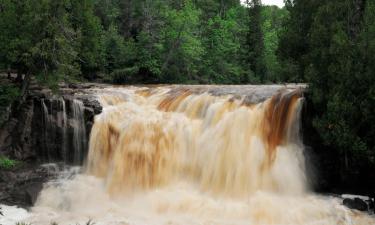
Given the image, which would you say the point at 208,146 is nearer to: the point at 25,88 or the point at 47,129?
the point at 47,129

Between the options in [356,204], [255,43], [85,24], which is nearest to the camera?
[356,204]

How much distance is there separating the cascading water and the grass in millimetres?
2047

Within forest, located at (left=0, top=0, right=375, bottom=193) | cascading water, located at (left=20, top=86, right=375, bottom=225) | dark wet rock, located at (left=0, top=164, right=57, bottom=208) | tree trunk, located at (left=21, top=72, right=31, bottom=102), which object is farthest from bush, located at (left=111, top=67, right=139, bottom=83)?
dark wet rock, located at (left=0, top=164, right=57, bottom=208)

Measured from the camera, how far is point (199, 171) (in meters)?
14.1

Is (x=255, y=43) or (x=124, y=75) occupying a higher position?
(x=255, y=43)

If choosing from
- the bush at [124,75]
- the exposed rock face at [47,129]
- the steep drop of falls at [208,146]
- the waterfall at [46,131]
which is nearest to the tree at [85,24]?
the exposed rock face at [47,129]

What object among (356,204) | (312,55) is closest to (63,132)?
(312,55)

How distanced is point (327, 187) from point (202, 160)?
13.7 feet

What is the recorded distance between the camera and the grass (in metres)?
15.0

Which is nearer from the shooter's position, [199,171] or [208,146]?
[199,171]

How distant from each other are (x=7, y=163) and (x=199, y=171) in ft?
23.0

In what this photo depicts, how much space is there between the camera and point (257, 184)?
521 inches

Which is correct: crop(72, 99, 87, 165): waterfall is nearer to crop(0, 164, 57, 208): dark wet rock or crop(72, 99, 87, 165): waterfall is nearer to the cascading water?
the cascading water

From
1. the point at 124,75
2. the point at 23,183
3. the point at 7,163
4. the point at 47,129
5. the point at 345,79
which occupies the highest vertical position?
the point at 345,79
